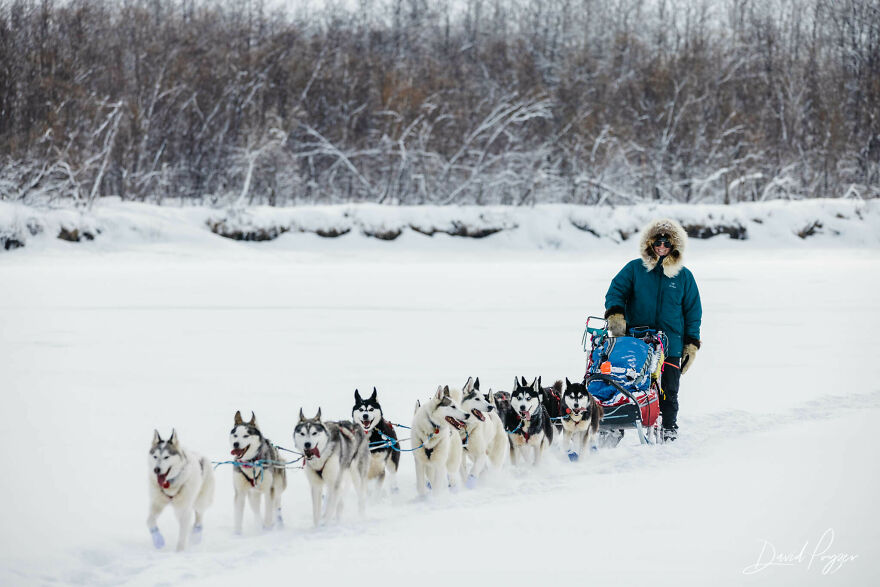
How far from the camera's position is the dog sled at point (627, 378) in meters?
5.16

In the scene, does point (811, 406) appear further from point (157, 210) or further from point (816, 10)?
point (816, 10)

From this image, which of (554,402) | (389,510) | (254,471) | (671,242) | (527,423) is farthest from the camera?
(671,242)

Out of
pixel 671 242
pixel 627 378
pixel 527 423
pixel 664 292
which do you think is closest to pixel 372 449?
pixel 527 423

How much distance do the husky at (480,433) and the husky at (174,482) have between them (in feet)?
4.68

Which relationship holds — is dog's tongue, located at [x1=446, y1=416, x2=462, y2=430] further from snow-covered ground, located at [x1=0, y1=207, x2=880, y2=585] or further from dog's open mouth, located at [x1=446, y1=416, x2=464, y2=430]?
snow-covered ground, located at [x1=0, y1=207, x2=880, y2=585]

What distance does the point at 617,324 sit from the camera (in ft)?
17.8

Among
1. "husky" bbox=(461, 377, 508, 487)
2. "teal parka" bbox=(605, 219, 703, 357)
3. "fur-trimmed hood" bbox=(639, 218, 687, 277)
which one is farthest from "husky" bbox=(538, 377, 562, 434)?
"fur-trimmed hood" bbox=(639, 218, 687, 277)

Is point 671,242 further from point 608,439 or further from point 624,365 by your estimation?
point 608,439

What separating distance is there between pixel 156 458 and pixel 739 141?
83.7 ft

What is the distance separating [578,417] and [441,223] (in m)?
15.2

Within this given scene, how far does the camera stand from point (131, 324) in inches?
393

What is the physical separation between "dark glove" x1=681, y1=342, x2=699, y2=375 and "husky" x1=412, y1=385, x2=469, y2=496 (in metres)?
1.74

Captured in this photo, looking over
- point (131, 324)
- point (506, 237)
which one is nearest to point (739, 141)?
point (506, 237)

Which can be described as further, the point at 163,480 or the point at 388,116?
the point at 388,116
